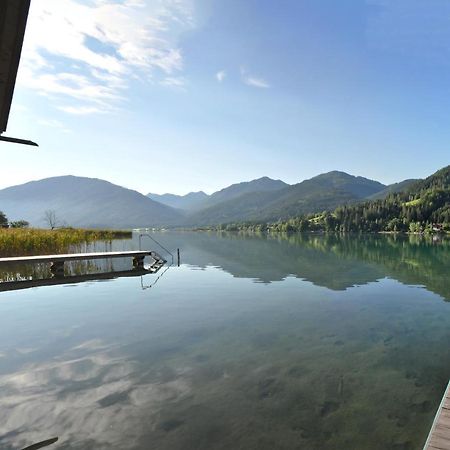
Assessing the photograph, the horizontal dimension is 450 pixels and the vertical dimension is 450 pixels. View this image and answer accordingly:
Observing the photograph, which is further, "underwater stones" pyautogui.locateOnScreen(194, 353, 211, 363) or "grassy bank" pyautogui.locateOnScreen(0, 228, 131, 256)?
Answer: "grassy bank" pyautogui.locateOnScreen(0, 228, 131, 256)

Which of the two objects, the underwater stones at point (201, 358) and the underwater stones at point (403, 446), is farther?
the underwater stones at point (201, 358)

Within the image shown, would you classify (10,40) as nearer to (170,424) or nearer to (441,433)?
(170,424)

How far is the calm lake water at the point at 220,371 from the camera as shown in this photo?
29.3 ft

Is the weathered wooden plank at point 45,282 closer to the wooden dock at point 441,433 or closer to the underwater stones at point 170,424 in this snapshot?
the underwater stones at point 170,424

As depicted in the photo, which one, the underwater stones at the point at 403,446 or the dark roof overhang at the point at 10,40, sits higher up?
the dark roof overhang at the point at 10,40

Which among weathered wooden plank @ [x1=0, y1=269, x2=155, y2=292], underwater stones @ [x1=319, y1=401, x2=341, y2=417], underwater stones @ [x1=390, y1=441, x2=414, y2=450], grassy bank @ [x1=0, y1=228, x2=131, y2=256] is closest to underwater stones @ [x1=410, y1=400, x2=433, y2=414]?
underwater stones @ [x1=390, y1=441, x2=414, y2=450]

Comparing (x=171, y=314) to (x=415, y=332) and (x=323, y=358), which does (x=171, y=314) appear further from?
(x=415, y=332)

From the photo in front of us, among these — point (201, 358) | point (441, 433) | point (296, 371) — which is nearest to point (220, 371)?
point (201, 358)

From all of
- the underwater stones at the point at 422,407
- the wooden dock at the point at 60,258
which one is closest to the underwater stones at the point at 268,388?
the underwater stones at the point at 422,407

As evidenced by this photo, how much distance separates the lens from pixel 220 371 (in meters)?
12.8

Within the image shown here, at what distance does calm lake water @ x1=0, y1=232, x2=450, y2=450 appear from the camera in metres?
8.94

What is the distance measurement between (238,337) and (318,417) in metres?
7.48

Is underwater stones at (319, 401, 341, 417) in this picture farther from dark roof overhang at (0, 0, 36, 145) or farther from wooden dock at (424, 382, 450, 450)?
dark roof overhang at (0, 0, 36, 145)

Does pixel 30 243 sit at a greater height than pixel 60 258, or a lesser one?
greater
